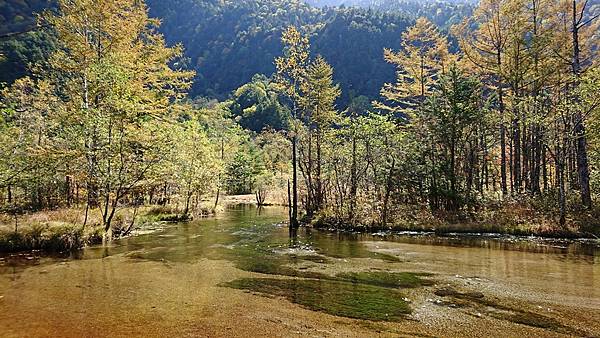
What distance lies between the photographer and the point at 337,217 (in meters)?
22.1

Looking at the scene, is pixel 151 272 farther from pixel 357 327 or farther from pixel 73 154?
pixel 73 154

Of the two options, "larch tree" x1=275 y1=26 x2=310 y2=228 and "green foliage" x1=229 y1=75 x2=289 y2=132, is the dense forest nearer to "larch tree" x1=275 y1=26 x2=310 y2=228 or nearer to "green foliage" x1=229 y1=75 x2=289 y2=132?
"larch tree" x1=275 y1=26 x2=310 y2=228

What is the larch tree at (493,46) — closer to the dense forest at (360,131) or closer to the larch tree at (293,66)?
the dense forest at (360,131)

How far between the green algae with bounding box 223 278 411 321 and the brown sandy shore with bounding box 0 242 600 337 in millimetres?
310

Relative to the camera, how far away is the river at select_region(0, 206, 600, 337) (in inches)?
274

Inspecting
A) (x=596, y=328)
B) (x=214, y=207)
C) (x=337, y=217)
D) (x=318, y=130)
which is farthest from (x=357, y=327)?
(x=214, y=207)

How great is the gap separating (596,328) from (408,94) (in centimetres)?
2406

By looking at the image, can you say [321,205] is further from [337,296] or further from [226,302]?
[226,302]

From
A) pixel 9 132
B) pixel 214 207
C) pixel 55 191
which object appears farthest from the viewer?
pixel 214 207

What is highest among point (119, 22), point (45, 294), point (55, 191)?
point (119, 22)

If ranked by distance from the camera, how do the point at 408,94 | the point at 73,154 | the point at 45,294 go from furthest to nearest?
the point at 408,94 → the point at 73,154 → the point at 45,294

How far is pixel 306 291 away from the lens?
9.31 metres

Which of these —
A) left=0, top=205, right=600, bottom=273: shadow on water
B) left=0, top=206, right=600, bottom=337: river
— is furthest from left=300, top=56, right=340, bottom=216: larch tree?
left=0, top=206, right=600, bottom=337: river

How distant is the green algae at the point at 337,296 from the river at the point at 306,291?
0.04 meters
